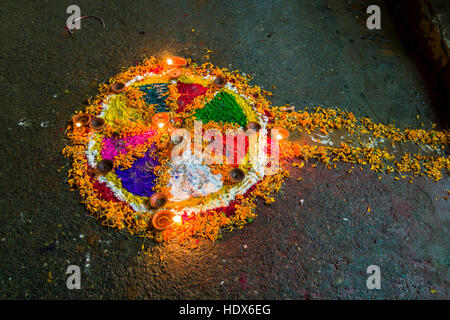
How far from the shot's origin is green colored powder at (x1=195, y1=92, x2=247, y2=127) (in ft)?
12.0

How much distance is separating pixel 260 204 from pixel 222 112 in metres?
1.43

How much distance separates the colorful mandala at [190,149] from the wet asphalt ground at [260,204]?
0.18 meters

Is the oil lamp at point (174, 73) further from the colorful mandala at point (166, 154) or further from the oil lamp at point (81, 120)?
the oil lamp at point (81, 120)

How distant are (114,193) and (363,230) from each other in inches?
114

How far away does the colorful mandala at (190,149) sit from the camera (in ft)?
9.78

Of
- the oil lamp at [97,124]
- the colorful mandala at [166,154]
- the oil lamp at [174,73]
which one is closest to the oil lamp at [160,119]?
the colorful mandala at [166,154]

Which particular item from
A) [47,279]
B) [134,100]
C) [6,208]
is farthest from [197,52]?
[47,279]

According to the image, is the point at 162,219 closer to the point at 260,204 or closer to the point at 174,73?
the point at 260,204

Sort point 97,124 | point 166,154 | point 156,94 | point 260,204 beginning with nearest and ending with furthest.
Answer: point 260,204
point 166,154
point 97,124
point 156,94

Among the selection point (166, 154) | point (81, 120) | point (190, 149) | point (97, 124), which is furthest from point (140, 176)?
point (81, 120)

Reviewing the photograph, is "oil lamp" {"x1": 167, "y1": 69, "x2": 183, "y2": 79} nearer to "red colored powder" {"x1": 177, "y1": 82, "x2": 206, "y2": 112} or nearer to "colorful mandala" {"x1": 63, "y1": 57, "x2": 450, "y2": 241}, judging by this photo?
"colorful mandala" {"x1": 63, "y1": 57, "x2": 450, "y2": 241}

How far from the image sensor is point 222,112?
3.74 metres

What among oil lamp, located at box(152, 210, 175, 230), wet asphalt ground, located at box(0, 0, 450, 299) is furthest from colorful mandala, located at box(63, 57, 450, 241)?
wet asphalt ground, located at box(0, 0, 450, 299)
